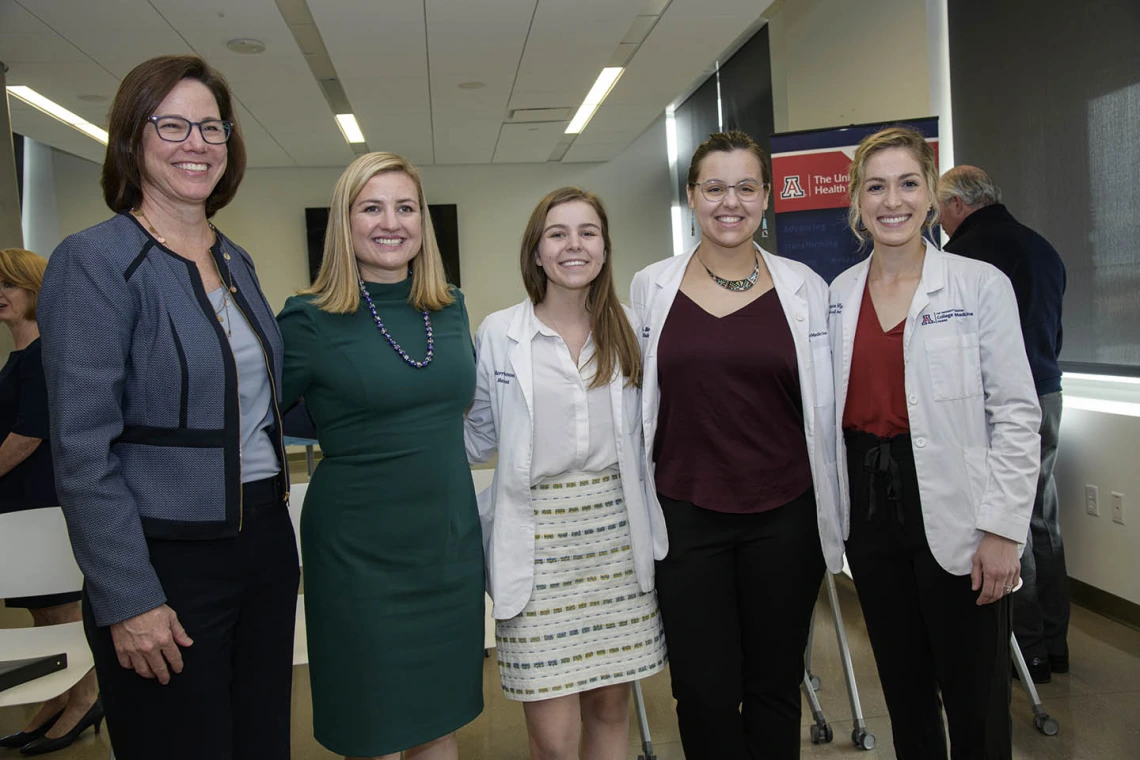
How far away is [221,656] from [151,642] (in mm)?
168

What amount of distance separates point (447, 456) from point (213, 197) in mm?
765

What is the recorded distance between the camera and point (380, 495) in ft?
6.35

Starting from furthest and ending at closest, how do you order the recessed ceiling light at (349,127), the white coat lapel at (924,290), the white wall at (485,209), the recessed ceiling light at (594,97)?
the white wall at (485,209) → the recessed ceiling light at (349,127) → the recessed ceiling light at (594,97) → the white coat lapel at (924,290)

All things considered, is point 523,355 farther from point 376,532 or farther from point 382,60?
point 382,60

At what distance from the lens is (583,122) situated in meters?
9.80

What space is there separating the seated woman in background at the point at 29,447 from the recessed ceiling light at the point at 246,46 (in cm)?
344

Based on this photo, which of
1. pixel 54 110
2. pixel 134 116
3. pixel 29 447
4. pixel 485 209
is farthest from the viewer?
pixel 485 209

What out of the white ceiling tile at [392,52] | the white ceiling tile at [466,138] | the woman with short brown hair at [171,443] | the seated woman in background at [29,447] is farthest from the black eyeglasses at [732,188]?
the white ceiling tile at [466,138]

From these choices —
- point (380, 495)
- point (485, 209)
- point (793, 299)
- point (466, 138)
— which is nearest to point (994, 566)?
point (793, 299)

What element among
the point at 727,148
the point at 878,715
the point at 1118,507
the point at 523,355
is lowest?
the point at 878,715

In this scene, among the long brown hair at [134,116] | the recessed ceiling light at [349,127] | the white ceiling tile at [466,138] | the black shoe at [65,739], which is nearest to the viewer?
the long brown hair at [134,116]

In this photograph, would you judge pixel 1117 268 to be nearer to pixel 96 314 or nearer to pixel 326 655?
pixel 326 655

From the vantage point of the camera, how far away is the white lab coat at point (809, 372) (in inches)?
82.9

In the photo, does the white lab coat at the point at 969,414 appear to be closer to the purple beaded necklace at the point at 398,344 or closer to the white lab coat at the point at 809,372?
the white lab coat at the point at 809,372
